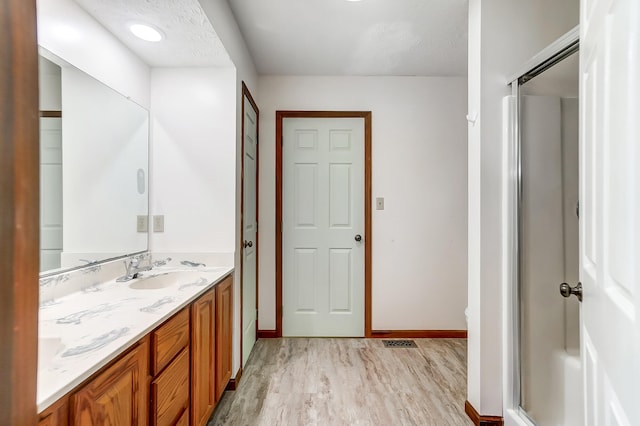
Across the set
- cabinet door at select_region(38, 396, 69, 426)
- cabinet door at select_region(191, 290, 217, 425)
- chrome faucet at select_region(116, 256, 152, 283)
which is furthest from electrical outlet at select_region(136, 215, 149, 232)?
cabinet door at select_region(38, 396, 69, 426)

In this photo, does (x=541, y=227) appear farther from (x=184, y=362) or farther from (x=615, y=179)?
(x=184, y=362)

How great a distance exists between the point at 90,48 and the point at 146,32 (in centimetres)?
29

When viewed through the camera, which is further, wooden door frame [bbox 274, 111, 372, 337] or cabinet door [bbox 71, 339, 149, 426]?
wooden door frame [bbox 274, 111, 372, 337]

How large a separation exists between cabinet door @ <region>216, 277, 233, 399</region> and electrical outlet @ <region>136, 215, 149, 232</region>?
643 millimetres

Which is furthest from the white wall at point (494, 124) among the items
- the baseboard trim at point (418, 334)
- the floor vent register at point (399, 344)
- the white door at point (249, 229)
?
the white door at point (249, 229)

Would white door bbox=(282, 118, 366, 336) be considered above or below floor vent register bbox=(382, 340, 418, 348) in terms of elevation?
above

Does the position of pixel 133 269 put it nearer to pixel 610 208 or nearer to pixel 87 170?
pixel 87 170

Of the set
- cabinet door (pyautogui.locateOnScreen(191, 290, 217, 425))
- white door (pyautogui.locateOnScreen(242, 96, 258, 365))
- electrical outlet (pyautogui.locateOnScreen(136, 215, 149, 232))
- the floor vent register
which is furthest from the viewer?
the floor vent register

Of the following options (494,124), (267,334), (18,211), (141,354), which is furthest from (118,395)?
(267,334)

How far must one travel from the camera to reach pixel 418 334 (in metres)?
2.94

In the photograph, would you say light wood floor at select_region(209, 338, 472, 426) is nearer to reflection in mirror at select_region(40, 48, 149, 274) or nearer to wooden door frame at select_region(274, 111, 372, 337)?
wooden door frame at select_region(274, 111, 372, 337)

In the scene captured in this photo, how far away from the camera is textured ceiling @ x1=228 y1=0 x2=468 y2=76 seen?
198cm

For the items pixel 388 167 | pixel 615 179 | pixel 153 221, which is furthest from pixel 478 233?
pixel 153 221

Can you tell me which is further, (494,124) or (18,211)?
(494,124)
